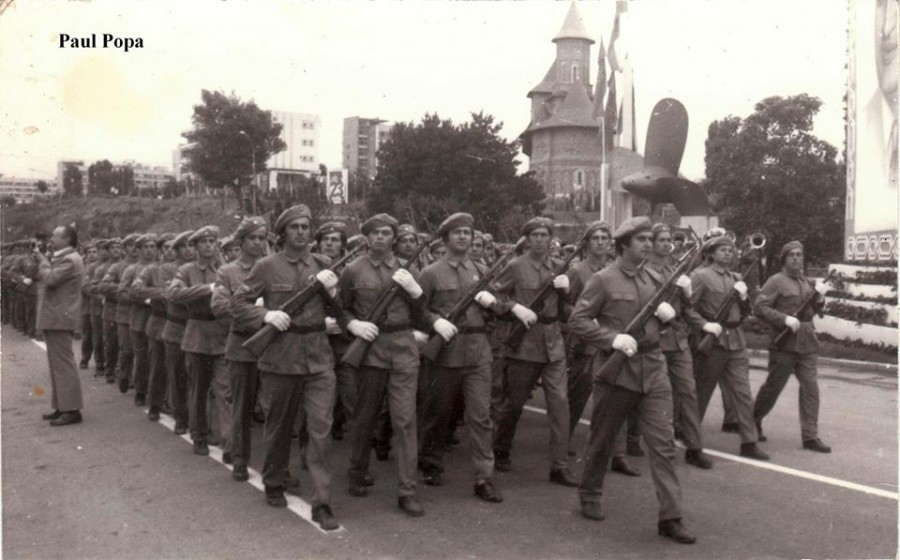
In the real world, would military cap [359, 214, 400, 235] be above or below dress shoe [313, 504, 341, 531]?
above

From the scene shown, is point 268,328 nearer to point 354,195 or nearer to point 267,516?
point 267,516

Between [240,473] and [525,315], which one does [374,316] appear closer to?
[525,315]

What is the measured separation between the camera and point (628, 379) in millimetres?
5547

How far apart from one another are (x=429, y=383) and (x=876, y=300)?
12.4 metres

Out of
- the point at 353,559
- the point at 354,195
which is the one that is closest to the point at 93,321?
the point at 353,559

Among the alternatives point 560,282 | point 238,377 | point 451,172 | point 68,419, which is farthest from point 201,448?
point 451,172

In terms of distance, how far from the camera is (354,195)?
46469 millimetres

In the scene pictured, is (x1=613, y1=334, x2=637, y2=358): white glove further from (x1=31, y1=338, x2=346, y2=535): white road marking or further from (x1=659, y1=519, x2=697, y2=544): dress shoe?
(x1=31, y1=338, x2=346, y2=535): white road marking

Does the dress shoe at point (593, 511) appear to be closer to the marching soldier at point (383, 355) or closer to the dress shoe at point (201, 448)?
the marching soldier at point (383, 355)

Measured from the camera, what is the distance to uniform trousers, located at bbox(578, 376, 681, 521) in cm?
534

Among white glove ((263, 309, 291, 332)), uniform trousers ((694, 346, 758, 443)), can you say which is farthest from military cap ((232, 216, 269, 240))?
uniform trousers ((694, 346, 758, 443))

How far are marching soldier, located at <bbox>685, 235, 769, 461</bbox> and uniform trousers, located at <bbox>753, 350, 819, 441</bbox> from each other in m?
0.41

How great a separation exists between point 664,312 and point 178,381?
16.4ft

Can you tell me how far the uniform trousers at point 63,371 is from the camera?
8.73m
